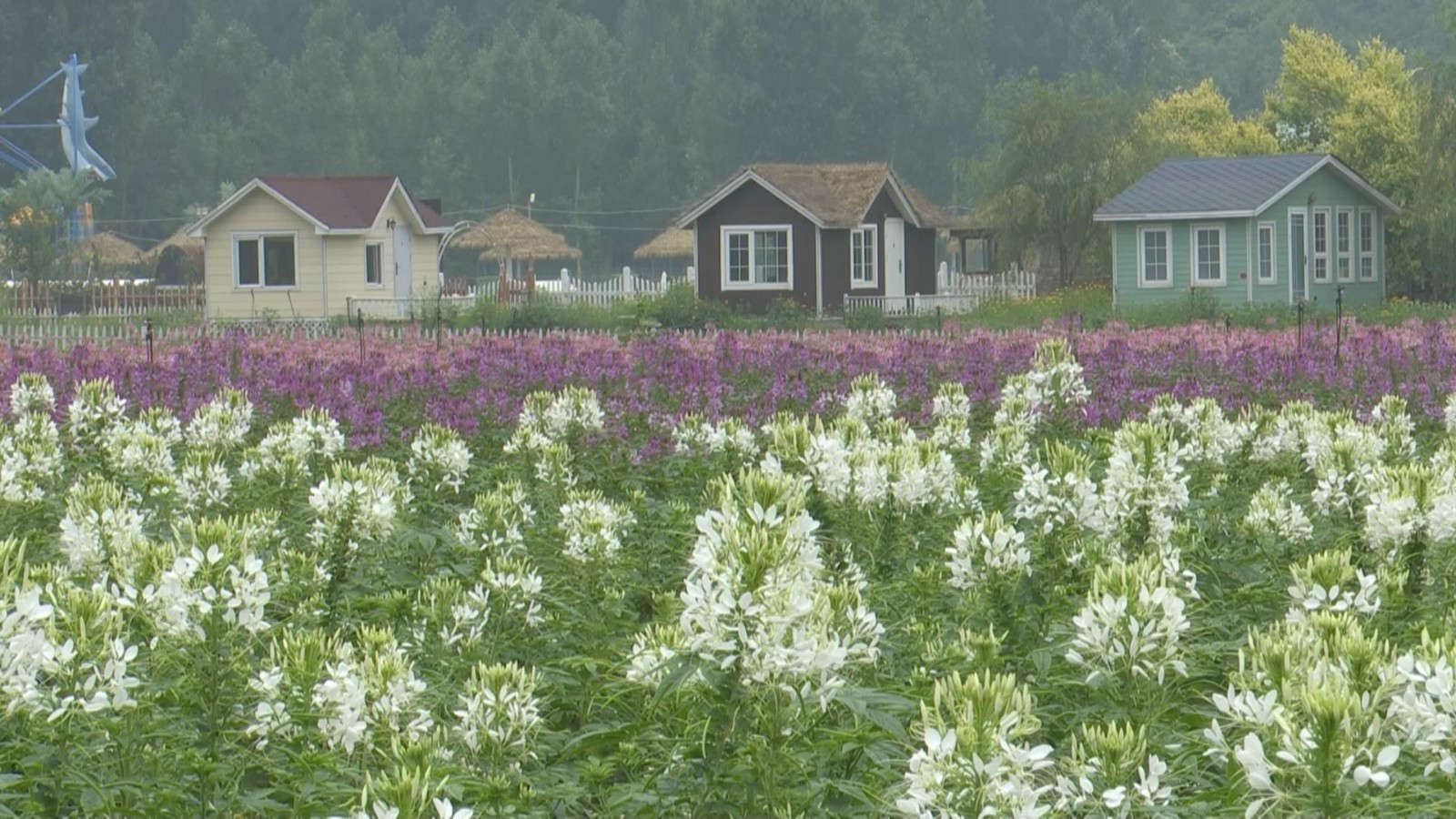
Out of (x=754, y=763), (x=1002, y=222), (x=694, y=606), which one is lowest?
(x=754, y=763)

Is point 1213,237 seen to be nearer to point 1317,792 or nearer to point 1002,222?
point 1002,222

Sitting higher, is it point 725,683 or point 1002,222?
point 1002,222

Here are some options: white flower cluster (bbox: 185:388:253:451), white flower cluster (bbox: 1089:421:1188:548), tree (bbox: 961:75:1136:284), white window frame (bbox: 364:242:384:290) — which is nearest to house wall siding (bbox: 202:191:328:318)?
white window frame (bbox: 364:242:384:290)

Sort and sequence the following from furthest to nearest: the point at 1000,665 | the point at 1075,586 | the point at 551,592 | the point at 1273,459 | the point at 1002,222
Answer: the point at 1002,222 < the point at 1273,459 < the point at 551,592 < the point at 1075,586 < the point at 1000,665

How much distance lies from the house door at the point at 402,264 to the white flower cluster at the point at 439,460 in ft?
127

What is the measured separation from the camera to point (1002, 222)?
49875 mm

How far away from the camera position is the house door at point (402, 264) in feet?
159

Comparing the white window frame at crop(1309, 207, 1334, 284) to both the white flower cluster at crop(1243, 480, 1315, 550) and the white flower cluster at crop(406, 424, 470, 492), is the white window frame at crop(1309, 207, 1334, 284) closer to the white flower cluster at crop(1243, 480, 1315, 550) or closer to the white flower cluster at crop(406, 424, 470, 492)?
the white flower cluster at crop(406, 424, 470, 492)

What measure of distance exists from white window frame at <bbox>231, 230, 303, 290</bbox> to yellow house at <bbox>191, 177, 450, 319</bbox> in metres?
0.02

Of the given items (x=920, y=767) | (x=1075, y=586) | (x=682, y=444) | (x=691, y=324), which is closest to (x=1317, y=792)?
(x=920, y=767)

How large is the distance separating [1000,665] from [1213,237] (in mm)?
37235

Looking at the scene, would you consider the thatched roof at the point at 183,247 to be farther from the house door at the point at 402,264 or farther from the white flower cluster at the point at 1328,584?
the white flower cluster at the point at 1328,584

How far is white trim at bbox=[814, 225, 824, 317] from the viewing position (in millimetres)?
45625

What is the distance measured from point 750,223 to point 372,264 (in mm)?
8338
